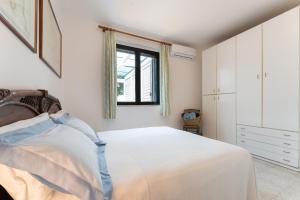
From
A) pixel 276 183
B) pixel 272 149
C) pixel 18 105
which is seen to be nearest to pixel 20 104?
pixel 18 105

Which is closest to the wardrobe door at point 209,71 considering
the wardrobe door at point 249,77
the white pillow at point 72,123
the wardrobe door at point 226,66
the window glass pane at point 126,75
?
the wardrobe door at point 226,66

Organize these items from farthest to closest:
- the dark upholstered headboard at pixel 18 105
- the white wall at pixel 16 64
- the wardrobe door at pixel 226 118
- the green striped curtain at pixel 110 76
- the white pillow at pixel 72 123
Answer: the wardrobe door at pixel 226 118 → the green striped curtain at pixel 110 76 → the white pillow at pixel 72 123 → the white wall at pixel 16 64 → the dark upholstered headboard at pixel 18 105

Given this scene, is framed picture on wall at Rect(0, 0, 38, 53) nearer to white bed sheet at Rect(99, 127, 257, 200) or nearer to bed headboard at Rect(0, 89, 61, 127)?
bed headboard at Rect(0, 89, 61, 127)

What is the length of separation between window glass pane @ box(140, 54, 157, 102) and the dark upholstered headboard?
7.59 feet

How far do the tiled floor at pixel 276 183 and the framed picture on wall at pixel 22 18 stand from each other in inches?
96.6

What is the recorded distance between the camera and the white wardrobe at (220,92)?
10.1ft

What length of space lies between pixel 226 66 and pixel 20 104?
11.0 feet

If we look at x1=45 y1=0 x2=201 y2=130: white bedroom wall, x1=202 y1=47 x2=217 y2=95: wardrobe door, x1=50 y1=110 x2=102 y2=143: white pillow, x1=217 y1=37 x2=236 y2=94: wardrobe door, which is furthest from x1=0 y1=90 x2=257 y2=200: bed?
x1=202 y1=47 x2=217 y2=95: wardrobe door

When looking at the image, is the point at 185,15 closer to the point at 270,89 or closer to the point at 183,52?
the point at 183,52

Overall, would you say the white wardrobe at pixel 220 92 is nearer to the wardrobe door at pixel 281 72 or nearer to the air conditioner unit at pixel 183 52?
the air conditioner unit at pixel 183 52

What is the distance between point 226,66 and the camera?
3180mm

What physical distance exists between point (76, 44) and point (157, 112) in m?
2.06

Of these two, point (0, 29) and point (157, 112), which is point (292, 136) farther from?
point (0, 29)

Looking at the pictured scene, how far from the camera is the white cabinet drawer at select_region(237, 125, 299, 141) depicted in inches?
85.0
